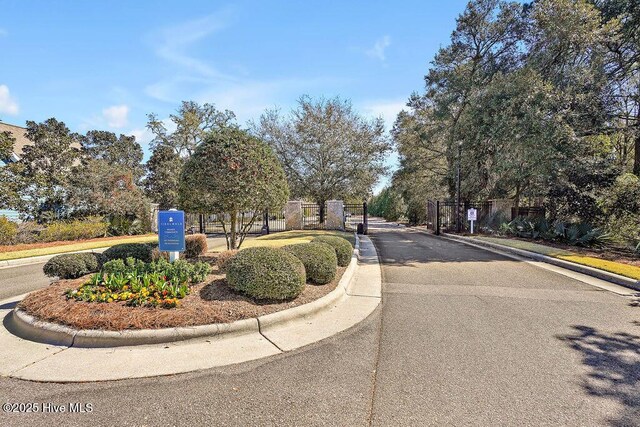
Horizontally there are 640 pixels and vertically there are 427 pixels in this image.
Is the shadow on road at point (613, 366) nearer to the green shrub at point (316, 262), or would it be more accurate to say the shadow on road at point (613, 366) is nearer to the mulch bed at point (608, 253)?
the green shrub at point (316, 262)

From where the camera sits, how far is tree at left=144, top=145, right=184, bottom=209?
2598cm

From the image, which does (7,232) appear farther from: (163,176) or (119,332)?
(119,332)

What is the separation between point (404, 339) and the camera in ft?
13.3

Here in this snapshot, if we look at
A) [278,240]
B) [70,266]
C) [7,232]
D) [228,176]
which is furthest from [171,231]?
[7,232]

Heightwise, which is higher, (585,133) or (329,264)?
(585,133)

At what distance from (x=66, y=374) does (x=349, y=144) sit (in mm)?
19891

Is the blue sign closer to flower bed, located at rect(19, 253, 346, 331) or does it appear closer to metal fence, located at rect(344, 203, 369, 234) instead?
flower bed, located at rect(19, 253, 346, 331)

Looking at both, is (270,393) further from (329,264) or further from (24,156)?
(24,156)

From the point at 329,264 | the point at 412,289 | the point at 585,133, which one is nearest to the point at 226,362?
the point at 329,264

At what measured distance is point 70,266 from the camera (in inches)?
232

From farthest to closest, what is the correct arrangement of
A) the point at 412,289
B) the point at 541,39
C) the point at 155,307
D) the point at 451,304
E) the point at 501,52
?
the point at 501,52, the point at 541,39, the point at 412,289, the point at 451,304, the point at 155,307

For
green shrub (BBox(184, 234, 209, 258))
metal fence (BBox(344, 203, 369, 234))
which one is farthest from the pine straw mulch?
metal fence (BBox(344, 203, 369, 234))

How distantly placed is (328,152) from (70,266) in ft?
55.8

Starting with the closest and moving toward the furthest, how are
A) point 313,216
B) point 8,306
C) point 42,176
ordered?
point 8,306, point 42,176, point 313,216
